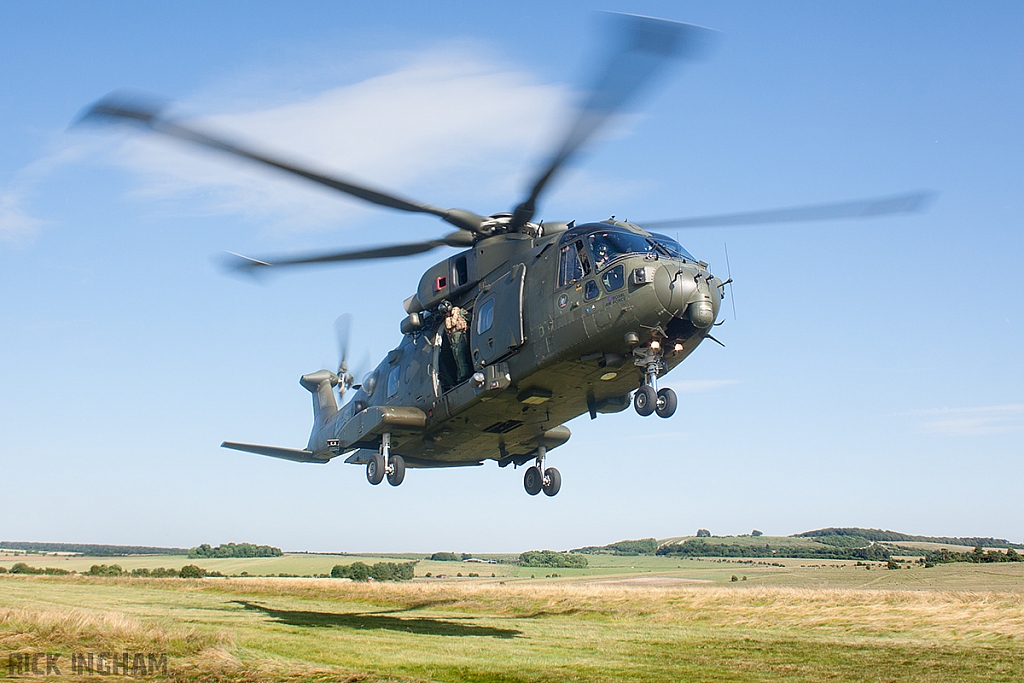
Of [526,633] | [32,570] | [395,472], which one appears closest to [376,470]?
Answer: [395,472]

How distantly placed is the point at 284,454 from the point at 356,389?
11.8 feet

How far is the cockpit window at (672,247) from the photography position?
15117mm

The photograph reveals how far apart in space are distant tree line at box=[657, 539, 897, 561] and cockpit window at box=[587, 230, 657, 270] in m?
82.4

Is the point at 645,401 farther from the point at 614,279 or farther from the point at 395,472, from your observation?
the point at 395,472

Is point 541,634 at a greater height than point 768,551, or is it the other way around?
point 541,634

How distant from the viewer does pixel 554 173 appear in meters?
14.5

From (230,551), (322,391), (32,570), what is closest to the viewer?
(322,391)

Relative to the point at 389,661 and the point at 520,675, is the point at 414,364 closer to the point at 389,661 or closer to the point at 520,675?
the point at 389,661

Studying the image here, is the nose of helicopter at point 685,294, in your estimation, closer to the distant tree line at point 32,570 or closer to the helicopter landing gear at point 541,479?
the helicopter landing gear at point 541,479

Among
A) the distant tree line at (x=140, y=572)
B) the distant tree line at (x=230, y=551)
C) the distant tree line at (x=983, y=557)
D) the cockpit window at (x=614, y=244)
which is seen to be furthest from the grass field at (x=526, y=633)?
the distant tree line at (x=230, y=551)

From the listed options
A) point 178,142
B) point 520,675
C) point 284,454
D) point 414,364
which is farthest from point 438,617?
point 178,142

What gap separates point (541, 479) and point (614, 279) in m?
7.69

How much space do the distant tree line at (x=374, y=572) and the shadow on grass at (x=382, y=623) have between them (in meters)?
34.4

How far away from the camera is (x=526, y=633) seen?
21.0 metres
